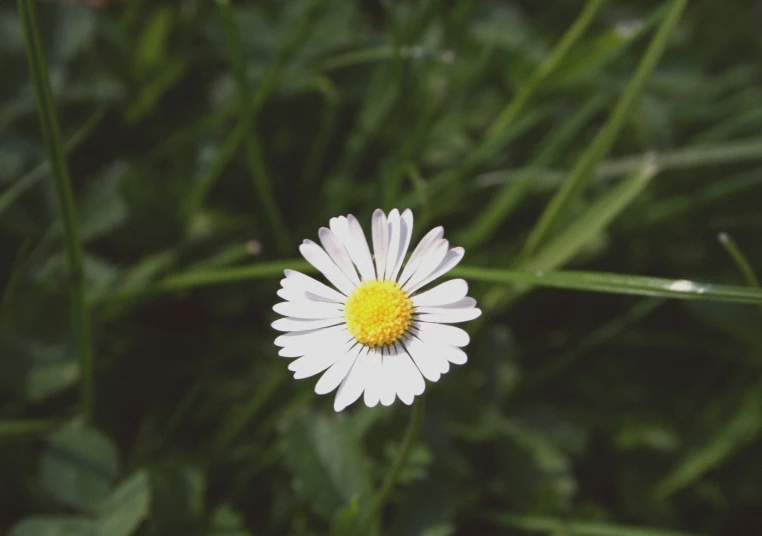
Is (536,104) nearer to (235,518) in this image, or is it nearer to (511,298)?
(511,298)

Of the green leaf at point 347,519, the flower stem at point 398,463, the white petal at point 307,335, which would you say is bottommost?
the green leaf at point 347,519

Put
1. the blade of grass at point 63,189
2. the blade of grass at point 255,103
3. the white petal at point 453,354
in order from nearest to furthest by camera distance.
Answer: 1. the white petal at point 453,354
2. the blade of grass at point 63,189
3. the blade of grass at point 255,103

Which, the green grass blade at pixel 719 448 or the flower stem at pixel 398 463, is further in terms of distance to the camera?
the green grass blade at pixel 719 448

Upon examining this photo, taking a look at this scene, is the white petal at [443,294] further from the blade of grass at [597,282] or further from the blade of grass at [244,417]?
the blade of grass at [244,417]

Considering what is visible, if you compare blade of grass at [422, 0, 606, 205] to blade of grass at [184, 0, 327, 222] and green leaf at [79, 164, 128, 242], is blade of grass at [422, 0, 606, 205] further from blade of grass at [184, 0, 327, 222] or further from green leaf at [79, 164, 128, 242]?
green leaf at [79, 164, 128, 242]

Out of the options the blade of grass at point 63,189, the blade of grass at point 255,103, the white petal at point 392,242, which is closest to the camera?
the white petal at point 392,242

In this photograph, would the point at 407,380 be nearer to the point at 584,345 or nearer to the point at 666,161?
the point at 584,345

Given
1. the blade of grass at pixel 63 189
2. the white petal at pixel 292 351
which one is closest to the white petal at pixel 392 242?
the white petal at pixel 292 351
